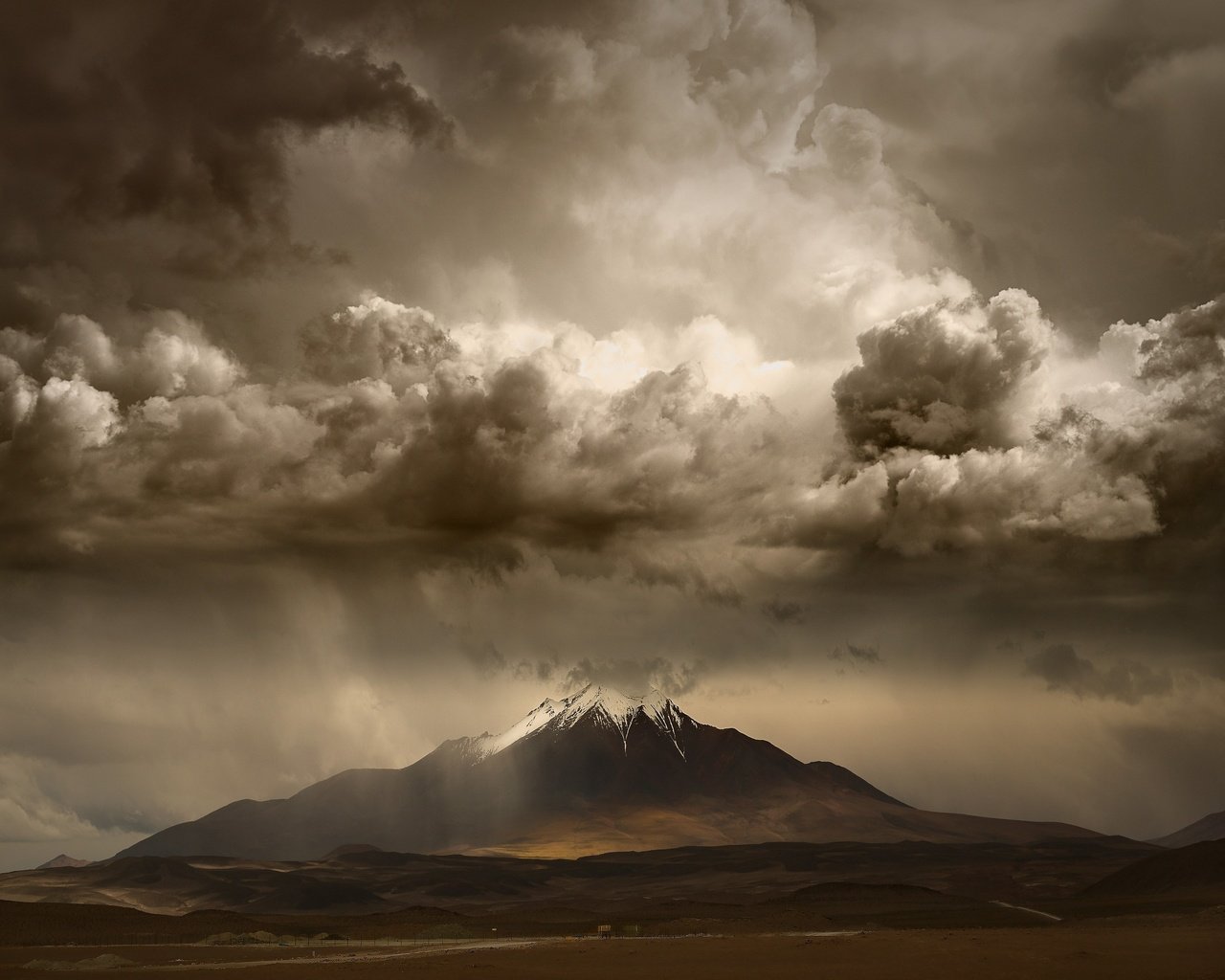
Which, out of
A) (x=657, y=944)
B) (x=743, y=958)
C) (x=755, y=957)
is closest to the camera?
(x=743, y=958)

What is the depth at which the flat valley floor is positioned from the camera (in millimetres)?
93125

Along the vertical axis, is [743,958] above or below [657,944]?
below

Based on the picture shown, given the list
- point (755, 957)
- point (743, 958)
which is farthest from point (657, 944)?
point (743, 958)

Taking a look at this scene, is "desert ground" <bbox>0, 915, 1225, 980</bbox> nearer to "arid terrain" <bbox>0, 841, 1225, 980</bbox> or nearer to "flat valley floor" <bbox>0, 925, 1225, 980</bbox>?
"flat valley floor" <bbox>0, 925, 1225, 980</bbox>

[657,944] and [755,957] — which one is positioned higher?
[657,944]

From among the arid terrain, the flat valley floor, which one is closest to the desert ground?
the flat valley floor

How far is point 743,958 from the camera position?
356ft

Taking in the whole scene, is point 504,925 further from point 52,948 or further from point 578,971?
point 578,971

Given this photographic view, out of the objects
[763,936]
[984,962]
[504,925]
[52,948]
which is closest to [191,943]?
[52,948]

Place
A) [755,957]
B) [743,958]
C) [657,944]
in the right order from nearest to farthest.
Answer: [743,958]
[755,957]
[657,944]

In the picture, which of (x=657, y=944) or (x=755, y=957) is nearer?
(x=755, y=957)

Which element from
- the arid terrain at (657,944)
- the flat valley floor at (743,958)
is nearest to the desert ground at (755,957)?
the flat valley floor at (743,958)

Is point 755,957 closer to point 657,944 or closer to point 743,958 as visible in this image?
point 743,958

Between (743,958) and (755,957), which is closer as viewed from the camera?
→ (743,958)
